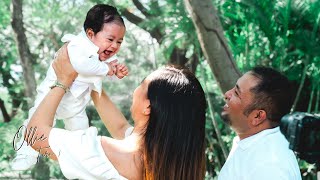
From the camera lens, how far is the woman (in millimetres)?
1628

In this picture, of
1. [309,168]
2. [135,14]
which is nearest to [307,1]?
[309,168]

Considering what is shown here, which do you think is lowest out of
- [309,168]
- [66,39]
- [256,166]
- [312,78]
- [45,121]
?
[309,168]

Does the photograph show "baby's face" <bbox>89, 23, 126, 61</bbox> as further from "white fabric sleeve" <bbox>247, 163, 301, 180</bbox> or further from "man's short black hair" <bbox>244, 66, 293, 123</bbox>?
"white fabric sleeve" <bbox>247, 163, 301, 180</bbox>

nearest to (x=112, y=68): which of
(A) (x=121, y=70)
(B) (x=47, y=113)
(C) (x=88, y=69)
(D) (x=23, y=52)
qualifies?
(A) (x=121, y=70)

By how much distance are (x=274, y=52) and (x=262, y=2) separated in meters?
1.07

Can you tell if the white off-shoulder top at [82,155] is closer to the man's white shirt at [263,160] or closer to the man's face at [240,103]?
the man's white shirt at [263,160]

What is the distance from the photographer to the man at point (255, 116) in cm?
212

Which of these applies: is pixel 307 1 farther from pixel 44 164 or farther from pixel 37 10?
pixel 37 10

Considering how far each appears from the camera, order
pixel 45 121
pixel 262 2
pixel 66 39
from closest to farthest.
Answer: pixel 45 121, pixel 66 39, pixel 262 2

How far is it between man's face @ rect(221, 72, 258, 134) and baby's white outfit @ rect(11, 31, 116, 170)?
620 mm

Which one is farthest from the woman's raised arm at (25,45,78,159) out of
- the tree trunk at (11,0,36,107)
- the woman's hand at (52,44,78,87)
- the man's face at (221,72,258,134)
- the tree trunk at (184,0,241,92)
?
the tree trunk at (11,0,36,107)

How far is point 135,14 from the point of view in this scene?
7.83 metres

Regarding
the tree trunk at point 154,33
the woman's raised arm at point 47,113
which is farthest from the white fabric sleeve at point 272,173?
the tree trunk at point 154,33

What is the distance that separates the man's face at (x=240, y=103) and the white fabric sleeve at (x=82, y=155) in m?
0.93
